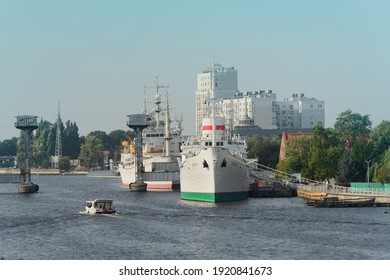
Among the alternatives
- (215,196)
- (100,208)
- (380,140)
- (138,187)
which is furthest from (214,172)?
(138,187)

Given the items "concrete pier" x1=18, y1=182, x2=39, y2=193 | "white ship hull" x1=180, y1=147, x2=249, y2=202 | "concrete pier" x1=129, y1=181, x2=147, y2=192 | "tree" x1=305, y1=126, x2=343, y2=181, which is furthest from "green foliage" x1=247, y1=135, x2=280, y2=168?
"white ship hull" x1=180, y1=147, x2=249, y2=202

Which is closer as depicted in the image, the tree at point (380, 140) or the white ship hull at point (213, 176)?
the white ship hull at point (213, 176)

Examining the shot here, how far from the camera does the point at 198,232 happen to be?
72.2 meters

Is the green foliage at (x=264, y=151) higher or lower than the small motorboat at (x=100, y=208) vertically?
higher

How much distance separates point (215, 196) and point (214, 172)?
2744mm

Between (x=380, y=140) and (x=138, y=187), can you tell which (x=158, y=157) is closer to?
(x=138, y=187)

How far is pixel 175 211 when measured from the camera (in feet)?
305

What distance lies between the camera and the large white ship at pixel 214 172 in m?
105

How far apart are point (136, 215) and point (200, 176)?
806 inches

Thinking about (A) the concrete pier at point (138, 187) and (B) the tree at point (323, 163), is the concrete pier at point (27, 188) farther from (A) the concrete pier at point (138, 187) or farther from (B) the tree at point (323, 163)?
(B) the tree at point (323, 163)

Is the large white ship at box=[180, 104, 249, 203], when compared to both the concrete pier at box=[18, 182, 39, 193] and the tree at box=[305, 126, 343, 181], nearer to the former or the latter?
the tree at box=[305, 126, 343, 181]

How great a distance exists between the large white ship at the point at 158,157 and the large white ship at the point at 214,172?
27.6 m

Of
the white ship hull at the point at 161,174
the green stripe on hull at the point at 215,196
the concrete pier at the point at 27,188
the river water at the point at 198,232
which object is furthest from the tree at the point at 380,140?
the concrete pier at the point at 27,188

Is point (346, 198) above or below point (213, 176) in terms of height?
below
